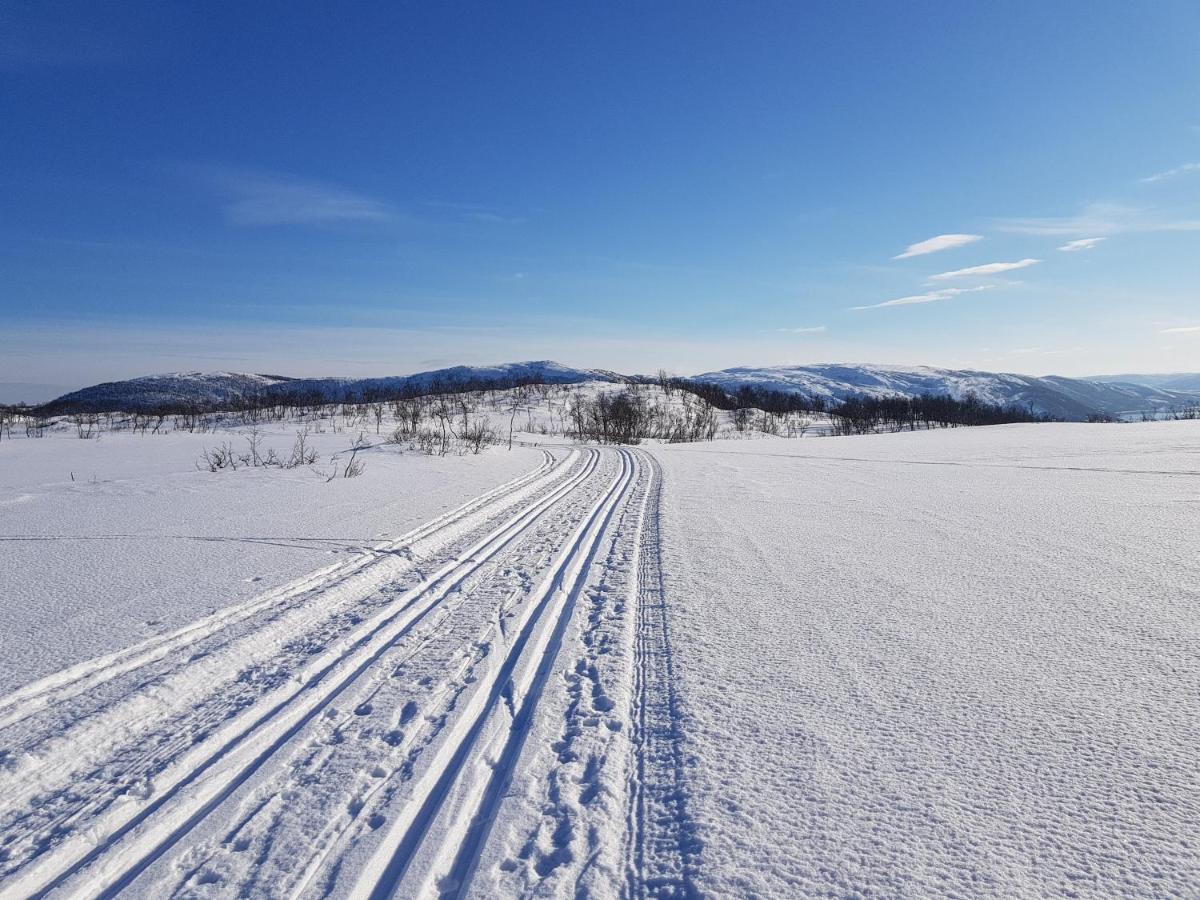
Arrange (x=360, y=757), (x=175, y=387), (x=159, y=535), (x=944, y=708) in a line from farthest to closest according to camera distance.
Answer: (x=175, y=387) < (x=159, y=535) < (x=944, y=708) < (x=360, y=757)

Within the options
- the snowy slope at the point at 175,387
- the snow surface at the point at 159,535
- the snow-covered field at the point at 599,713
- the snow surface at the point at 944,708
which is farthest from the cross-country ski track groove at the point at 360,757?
the snowy slope at the point at 175,387

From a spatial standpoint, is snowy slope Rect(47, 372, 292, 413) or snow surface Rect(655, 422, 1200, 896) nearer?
snow surface Rect(655, 422, 1200, 896)

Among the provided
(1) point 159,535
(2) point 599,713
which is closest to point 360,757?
(2) point 599,713

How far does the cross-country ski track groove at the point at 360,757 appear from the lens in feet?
6.32

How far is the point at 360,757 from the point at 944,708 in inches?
104

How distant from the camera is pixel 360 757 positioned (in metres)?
2.51

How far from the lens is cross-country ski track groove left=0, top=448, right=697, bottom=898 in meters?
1.93

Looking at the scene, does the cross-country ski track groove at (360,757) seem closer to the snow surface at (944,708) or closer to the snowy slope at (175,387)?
the snow surface at (944,708)

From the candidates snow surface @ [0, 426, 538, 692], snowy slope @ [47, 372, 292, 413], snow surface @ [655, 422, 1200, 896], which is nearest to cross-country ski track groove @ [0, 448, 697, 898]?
snow surface @ [655, 422, 1200, 896]

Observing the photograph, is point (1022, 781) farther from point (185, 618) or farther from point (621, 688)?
point (185, 618)

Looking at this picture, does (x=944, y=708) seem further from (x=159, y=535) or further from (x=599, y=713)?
(x=159, y=535)

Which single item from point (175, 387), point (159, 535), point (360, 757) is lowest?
point (360, 757)

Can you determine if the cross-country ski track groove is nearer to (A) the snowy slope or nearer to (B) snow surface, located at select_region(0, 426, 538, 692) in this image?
(B) snow surface, located at select_region(0, 426, 538, 692)

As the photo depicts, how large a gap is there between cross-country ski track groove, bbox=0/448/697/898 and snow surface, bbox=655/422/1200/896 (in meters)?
0.32
